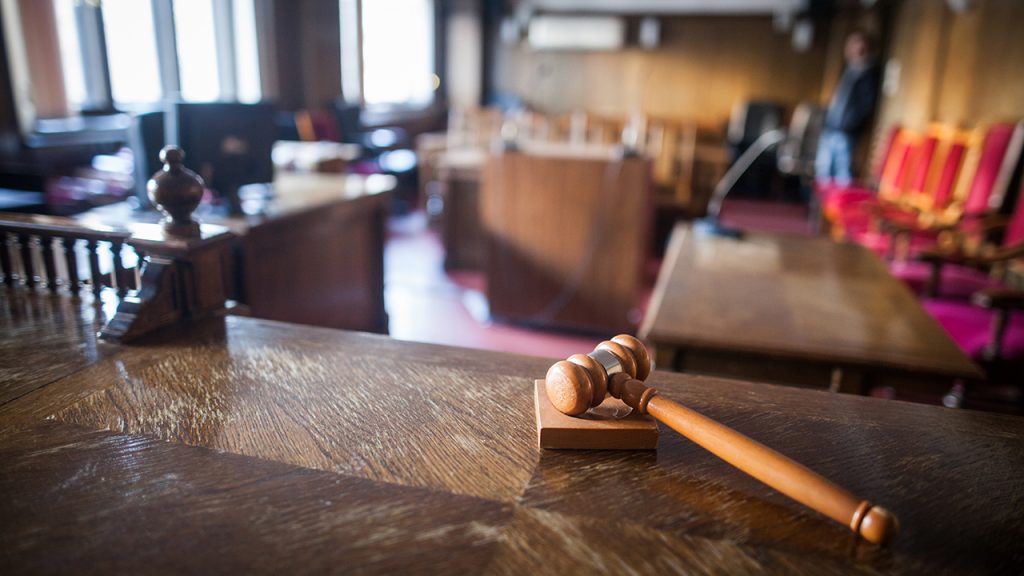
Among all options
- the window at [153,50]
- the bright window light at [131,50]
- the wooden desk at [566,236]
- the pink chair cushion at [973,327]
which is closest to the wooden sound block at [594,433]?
the pink chair cushion at [973,327]

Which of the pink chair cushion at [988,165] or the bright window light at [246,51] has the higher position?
the bright window light at [246,51]

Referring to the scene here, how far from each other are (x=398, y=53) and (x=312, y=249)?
6875 mm

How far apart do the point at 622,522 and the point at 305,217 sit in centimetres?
230

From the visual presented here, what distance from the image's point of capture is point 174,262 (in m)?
1.23

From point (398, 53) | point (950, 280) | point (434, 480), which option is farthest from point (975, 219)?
point (398, 53)

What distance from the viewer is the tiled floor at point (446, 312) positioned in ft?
12.2

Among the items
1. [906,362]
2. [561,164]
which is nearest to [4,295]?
[906,362]

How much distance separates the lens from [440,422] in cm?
90

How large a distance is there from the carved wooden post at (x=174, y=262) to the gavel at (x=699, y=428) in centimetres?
74

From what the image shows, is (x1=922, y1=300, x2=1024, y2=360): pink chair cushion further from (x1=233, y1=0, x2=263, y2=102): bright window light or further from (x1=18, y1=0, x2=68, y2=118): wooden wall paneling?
(x1=233, y1=0, x2=263, y2=102): bright window light

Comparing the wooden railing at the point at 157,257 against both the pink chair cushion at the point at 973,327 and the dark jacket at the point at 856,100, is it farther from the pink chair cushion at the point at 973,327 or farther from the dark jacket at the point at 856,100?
the dark jacket at the point at 856,100

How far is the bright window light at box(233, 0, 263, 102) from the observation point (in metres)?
6.68

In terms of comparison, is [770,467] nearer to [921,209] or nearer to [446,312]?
[446,312]

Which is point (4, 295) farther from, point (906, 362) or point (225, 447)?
point (906, 362)
